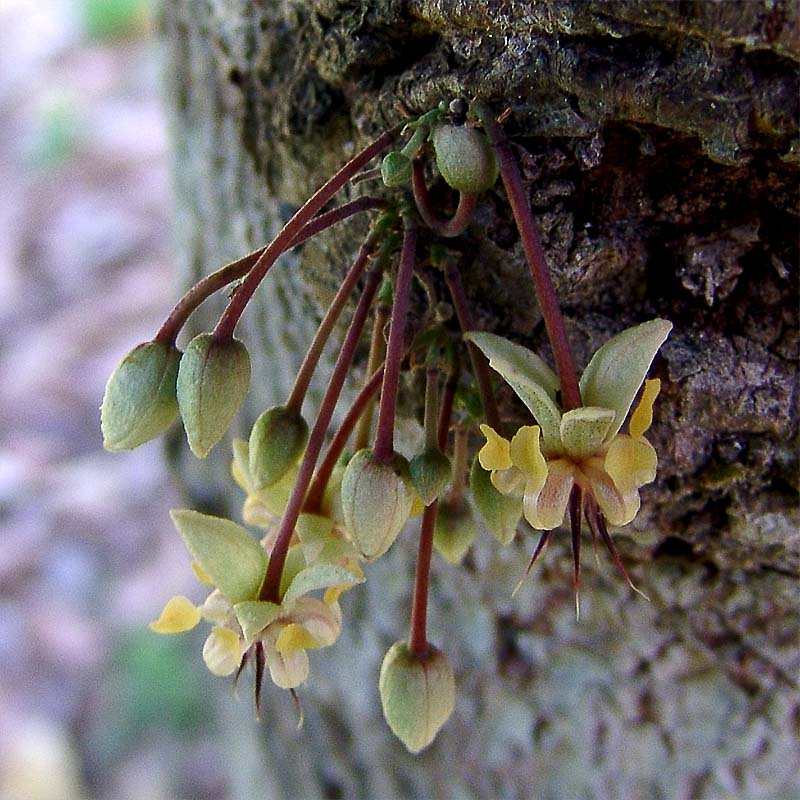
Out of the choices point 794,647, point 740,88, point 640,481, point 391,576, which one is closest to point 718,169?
point 740,88

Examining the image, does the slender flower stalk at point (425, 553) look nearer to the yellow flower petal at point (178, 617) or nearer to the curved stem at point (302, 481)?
the curved stem at point (302, 481)

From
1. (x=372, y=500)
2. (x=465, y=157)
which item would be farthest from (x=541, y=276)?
(x=372, y=500)

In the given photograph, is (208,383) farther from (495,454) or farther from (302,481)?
(495,454)

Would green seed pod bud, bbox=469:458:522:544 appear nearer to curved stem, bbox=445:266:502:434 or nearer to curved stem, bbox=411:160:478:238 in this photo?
curved stem, bbox=445:266:502:434

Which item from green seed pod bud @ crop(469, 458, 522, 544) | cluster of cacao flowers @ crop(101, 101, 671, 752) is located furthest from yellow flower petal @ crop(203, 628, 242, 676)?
green seed pod bud @ crop(469, 458, 522, 544)

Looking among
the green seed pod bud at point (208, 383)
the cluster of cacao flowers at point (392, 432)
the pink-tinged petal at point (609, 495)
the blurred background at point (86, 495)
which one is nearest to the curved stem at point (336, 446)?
the cluster of cacao flowers at point (392, 432)

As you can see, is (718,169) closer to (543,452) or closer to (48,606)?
(543,452)
